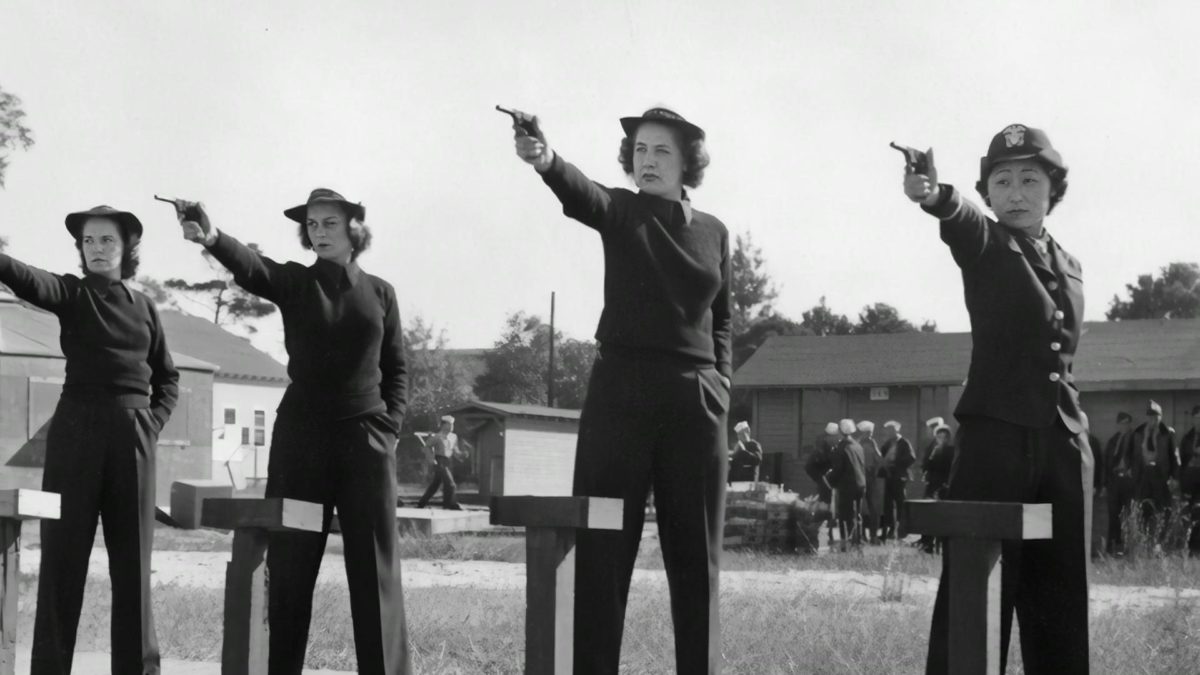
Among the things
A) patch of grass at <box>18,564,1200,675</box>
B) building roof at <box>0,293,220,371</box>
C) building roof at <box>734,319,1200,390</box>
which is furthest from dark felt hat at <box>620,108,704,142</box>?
building roof at <box>0,293,220,371</box>

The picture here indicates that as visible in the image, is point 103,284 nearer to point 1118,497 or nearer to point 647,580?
point 647,580

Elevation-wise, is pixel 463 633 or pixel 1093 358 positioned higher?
pixel 1093 358

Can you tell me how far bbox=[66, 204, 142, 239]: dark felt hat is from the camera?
5.69 m

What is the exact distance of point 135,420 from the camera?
5547mm

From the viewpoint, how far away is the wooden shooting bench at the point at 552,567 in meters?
3.55

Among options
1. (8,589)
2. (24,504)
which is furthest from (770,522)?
(24,504)

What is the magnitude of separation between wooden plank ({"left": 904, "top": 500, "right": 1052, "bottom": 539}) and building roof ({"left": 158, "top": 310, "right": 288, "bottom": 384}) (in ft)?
140

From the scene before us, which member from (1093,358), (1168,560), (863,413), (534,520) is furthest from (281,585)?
(863,413)

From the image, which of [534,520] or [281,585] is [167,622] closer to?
[281,585]

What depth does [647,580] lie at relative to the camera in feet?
34.3

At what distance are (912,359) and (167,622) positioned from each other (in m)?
20.4

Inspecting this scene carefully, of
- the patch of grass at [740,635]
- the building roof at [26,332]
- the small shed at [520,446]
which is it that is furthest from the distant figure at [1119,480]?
the building roof at [26,332]

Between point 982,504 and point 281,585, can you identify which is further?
point 281,585

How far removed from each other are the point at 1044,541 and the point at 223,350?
45.8m
